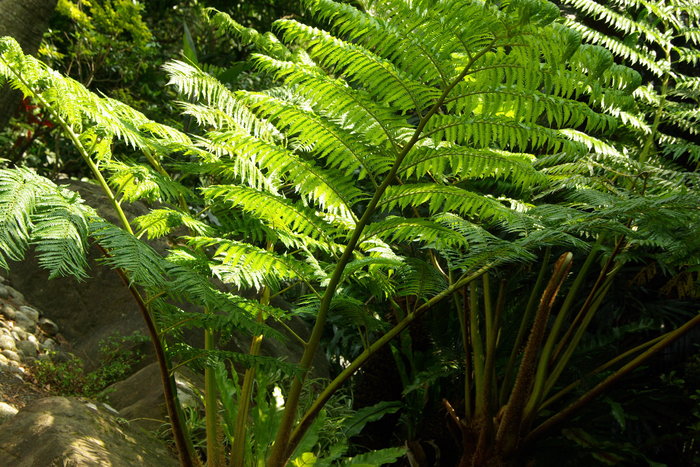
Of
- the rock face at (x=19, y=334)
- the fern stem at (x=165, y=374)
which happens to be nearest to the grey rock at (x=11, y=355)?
the rock face at (x=19, y=334)

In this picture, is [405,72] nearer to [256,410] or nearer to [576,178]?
[576,178]

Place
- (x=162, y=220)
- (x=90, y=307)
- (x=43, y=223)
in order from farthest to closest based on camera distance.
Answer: (x=90, y=307) < (x=162, y=220) < (x=43, y=223)

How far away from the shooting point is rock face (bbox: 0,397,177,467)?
1.74 meters

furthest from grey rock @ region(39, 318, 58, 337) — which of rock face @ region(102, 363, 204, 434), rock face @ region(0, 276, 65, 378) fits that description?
rock face @ region(102, 363, 204, 434)

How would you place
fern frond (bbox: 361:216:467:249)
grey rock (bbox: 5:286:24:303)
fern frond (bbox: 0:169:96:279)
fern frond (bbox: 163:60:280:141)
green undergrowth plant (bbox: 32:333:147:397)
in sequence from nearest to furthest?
fern frond (bbox: 0:169:96:279) → fern frond (bbox: 361:216:467:249) → fern frond (bbox: 163:60:280:141) → green undergrowth plant (bbox: 32:333:147:397) → grey rock (bbox: 5:286:24:303)

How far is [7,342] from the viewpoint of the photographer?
109 inches

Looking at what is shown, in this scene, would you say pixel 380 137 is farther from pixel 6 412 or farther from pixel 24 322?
pixel 24 322

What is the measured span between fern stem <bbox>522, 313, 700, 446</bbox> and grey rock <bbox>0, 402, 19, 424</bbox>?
6.36 ft

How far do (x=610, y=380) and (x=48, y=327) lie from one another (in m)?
2.83

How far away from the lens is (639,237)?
1.84 metres

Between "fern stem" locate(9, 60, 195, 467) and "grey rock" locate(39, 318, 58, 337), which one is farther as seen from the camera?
"grey rock" locate(39, 318, 58, 337)

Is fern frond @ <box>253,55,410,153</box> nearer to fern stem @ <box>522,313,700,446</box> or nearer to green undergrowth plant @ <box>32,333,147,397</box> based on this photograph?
fern stem @ <box>522,313,700,446</box>

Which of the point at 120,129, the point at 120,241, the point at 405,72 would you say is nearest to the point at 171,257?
the point at 120,241

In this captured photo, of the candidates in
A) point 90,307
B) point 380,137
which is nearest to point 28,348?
point 90,307
